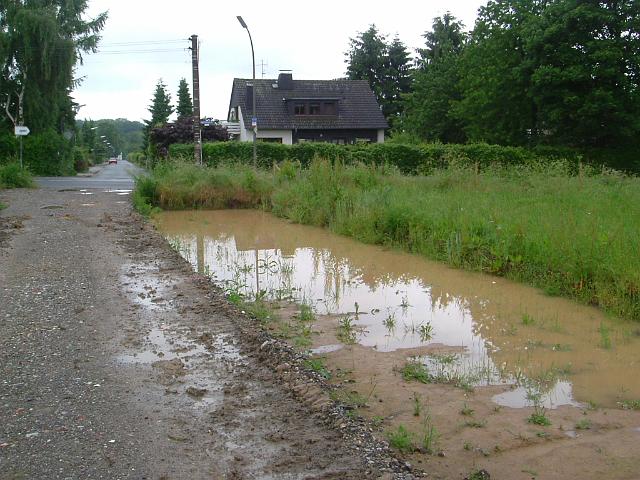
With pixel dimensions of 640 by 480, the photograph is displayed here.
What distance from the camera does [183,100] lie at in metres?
80.1

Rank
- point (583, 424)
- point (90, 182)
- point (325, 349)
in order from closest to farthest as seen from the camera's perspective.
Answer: point (583, 424) < point (325, 349) < point (90, 182)

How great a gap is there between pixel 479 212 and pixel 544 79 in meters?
25.5

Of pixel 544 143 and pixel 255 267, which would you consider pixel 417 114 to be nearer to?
pixel 544 143

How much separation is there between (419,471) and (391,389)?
1.47 metres

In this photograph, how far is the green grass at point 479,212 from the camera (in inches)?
345

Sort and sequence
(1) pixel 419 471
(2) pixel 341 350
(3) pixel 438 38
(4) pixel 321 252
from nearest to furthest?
(1) pixel 419 471 → (2) pixel 341 350 → (4) pixel 321 252 → (3) pixel 438 38

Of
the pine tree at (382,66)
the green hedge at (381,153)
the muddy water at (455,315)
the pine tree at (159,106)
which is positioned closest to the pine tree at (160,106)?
the pine tree at (159,106)

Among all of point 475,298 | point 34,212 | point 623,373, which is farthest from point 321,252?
point 34,212

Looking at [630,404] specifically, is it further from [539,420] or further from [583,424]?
[539,420]

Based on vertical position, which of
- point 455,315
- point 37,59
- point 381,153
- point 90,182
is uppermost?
point 37,59

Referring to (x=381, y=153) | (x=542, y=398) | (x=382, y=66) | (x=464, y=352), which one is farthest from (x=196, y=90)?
(x=382, y=66)

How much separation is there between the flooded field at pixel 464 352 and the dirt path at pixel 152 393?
0.58 metres

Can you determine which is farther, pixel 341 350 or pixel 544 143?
pixel 544 143

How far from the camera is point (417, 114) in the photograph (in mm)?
50500
